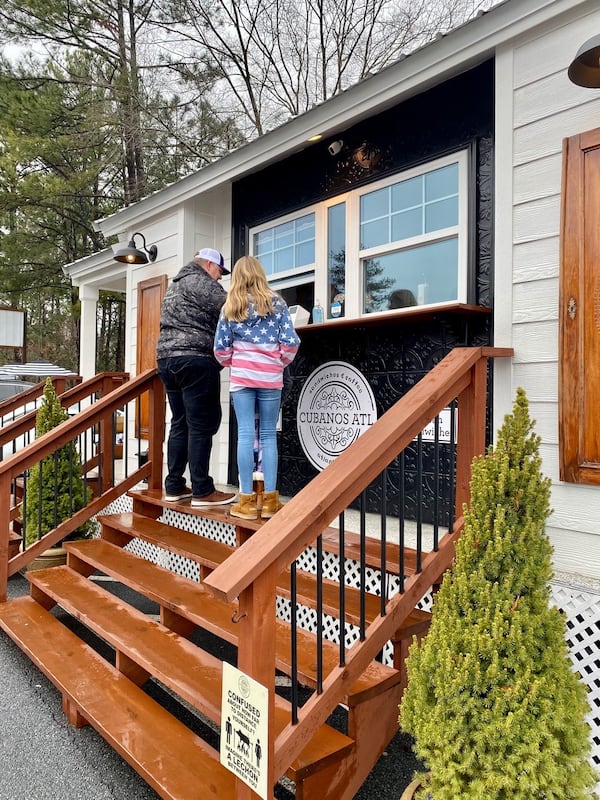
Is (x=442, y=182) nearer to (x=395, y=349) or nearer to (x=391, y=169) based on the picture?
(x=391, y=169)

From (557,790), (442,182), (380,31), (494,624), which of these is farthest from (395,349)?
(380,31)

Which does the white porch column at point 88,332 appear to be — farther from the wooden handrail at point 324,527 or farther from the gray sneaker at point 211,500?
the wooden handrail at point 324,527

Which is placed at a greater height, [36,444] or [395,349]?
[395,349]

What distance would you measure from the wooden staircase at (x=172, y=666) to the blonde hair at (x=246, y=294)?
110cm

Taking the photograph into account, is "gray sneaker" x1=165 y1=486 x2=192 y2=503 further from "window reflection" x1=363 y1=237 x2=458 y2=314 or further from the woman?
"window reflection" x1=363 y1=237 x2=458 y2=314

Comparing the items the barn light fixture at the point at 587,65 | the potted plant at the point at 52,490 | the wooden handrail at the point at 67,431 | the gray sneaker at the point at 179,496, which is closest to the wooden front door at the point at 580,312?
the barn light fixture at the point at 587,65

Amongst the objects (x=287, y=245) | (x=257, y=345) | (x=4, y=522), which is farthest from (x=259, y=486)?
(x=287, y=245)

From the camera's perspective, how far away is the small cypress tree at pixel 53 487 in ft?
12.3

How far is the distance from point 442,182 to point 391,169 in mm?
389

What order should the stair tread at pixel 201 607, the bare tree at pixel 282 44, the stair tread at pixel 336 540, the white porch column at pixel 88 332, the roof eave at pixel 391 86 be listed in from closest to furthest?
the stair tread at pixel 201 607
the stair tread at pixel 336 540
the roof eave at pixel 391 86
the white porch column at pixel 88 332
the bare tree at pixel 282 44

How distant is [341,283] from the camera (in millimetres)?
3748

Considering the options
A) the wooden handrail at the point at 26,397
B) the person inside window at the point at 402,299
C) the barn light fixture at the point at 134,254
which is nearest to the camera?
the person inside window at the point at 402,299

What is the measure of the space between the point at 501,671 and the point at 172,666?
52.8 inches

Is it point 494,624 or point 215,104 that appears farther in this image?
point 215,104
